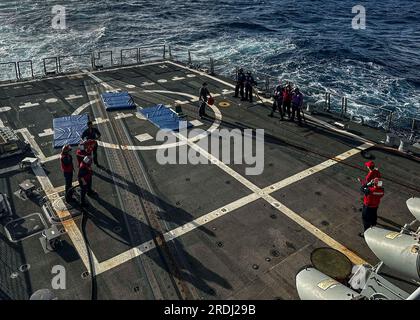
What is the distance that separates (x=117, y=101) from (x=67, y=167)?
12358mm

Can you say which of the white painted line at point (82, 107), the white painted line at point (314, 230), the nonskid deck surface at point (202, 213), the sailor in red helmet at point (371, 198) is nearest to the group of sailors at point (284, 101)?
the nonskid deck surface at point (202, 213)

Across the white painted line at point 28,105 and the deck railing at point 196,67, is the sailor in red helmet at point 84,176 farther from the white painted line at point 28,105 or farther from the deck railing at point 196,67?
the deck railing at point 196,67

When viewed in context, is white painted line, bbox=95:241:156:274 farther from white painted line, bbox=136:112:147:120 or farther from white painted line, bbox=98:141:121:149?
white painted line, bbox=136:112:147:120

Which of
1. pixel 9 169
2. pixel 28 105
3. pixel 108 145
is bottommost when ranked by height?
pixel 9 169

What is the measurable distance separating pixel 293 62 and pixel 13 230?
138 ft

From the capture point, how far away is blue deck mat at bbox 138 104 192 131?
22875mm

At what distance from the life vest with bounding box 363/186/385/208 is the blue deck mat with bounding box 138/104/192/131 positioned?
1295 cm

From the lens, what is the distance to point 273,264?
12289 mm

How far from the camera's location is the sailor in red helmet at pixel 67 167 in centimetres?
1483

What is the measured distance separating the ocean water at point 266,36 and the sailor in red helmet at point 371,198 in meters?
20.2

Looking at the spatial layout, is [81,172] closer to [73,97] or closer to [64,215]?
[64,215]

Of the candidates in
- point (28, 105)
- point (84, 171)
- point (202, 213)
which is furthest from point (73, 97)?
point (202, 213)

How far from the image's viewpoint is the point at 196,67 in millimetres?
35875

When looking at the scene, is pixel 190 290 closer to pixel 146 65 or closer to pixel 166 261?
pixel 166 261
